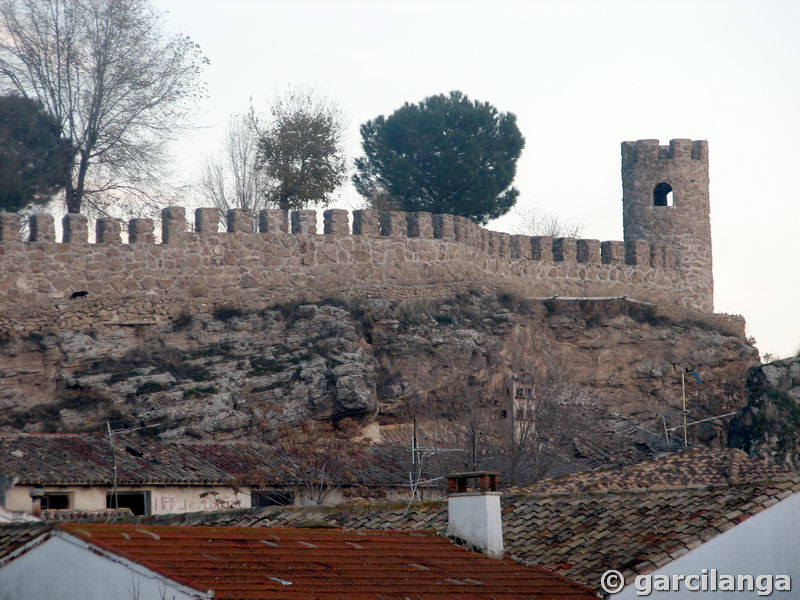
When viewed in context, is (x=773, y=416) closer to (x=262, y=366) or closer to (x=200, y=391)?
(x=262, y=366)

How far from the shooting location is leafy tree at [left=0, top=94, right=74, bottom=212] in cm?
3084

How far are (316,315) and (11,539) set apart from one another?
13.8m

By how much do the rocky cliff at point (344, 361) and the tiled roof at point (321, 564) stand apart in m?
11.6

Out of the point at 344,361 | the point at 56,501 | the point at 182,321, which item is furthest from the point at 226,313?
the point at 56,501

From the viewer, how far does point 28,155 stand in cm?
3119

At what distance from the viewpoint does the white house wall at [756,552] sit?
49.3ft

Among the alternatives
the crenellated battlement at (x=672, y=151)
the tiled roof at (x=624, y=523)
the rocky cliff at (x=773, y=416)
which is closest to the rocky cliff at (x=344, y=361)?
the rocky cliff at (x=773, y=416)

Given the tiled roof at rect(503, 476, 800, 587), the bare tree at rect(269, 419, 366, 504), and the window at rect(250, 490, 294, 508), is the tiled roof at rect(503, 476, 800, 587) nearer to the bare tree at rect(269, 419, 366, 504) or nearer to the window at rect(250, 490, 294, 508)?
the bare tree at rect(269, 419, 366, 504)

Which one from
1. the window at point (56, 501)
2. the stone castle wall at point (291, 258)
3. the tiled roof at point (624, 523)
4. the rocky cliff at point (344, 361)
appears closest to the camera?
the tiled roof at point (624, 523)

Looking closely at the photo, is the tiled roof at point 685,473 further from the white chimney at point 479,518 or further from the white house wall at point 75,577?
the white house wall at point 75,577

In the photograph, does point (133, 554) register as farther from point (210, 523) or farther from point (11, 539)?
point (210, 523)

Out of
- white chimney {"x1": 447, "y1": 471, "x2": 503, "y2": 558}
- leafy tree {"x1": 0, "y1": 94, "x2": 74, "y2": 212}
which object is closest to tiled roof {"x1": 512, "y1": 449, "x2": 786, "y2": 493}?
white chimney {"x1": 447, "y1": 471, "x2": 503, "y2": 558}

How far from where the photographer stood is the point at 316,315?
92.6 ft

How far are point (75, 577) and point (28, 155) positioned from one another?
20.6m
